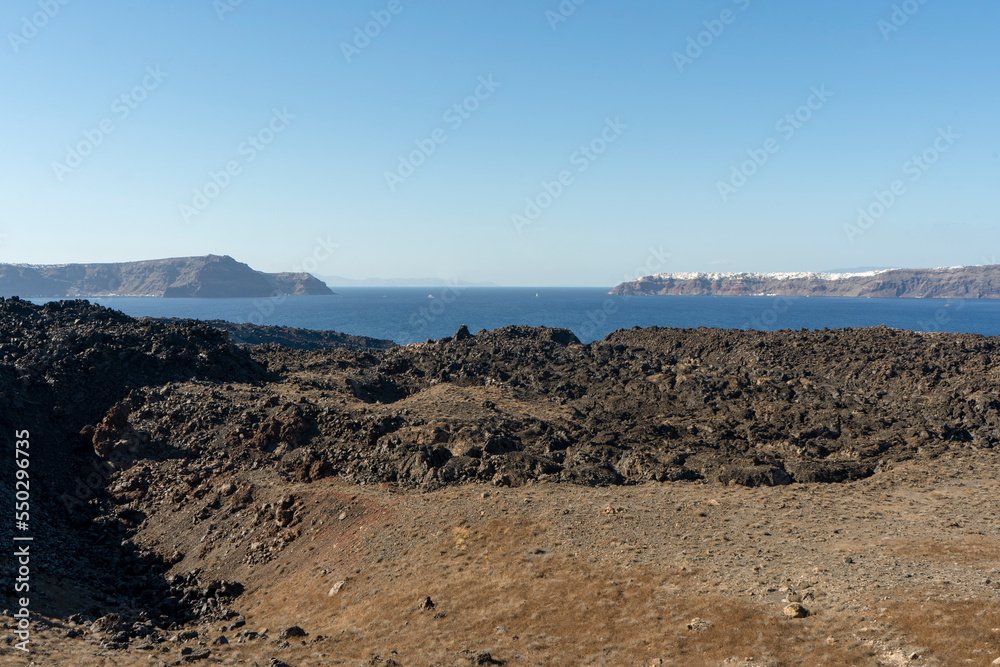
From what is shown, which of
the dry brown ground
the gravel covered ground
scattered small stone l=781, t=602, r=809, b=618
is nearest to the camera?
the dry brown ground

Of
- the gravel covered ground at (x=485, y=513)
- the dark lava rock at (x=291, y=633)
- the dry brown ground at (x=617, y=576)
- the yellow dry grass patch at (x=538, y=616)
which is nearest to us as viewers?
the yellow dry grass patch at (x=538, y=616)

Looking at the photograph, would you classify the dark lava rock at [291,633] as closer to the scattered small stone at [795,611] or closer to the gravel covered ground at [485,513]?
the gravel covered ground at [485,513]

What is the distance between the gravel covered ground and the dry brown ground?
0.09 metres

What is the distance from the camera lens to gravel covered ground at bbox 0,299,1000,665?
1413 cm

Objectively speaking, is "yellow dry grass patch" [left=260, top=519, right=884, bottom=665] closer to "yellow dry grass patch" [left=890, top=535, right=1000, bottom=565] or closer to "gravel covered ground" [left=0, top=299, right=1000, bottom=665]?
"gravel covered ground" [left=0, top=299, right=1000, bottom=665]

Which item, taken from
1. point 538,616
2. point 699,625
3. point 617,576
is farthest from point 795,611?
point 538,616

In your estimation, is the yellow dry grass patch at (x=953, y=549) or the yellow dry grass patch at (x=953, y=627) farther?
the yellow dry grass patch at (x=953, y=549)

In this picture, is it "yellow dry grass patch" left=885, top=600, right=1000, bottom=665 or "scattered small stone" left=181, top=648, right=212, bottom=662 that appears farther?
"scattered small stone" left=181, top=648, right=212, bottom=662

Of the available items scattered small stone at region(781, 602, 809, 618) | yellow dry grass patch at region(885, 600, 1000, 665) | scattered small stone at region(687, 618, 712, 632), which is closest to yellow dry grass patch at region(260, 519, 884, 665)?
scattered small stone at region(687, 618, 712, 632)

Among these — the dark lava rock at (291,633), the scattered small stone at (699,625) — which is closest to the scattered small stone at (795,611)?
Result: the scattered small stone at (699,625)

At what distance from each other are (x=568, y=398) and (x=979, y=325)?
16929 centimetres

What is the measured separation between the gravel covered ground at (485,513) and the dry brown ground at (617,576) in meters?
0.09

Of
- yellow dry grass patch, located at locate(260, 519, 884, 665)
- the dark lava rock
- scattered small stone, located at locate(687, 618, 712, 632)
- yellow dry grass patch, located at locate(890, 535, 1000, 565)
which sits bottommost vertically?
the dark lava rock

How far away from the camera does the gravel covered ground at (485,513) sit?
46.4 ft
